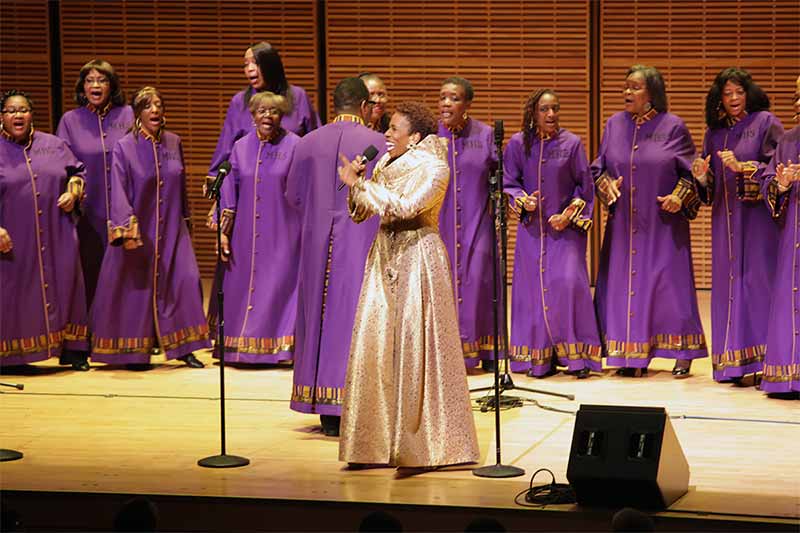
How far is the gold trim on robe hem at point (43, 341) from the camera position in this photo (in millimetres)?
7312

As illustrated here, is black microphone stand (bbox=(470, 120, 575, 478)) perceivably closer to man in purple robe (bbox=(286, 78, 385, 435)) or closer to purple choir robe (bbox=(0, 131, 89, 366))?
man in purple robe (bbox=(286, 78, 385, 435))

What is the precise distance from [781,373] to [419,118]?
2.53 m

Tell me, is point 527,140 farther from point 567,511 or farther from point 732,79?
point 567,511

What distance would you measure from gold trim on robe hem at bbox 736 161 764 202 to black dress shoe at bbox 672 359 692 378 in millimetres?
1018

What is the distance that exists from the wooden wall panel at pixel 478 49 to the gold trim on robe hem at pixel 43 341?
4.19 m

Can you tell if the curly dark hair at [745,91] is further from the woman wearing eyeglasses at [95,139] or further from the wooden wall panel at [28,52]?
the wooden wall panel at [28,52]

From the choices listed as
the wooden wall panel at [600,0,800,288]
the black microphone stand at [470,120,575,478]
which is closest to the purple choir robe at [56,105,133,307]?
the black microphone stand at [470,120,575,478]

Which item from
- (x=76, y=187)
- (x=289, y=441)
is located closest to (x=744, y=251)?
(x=289, y=441)

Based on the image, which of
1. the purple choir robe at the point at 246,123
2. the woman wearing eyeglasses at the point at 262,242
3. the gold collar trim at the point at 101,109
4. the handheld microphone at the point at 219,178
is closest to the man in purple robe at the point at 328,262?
the handheld microphone at the point at 219,178

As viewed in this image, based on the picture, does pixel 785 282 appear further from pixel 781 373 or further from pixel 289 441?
pixel 289 441

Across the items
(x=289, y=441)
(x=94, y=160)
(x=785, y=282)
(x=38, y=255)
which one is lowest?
(x=289, y=441)

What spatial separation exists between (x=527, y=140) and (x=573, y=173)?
33 centimetres

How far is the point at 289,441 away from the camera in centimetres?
562

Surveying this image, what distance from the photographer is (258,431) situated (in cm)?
586
